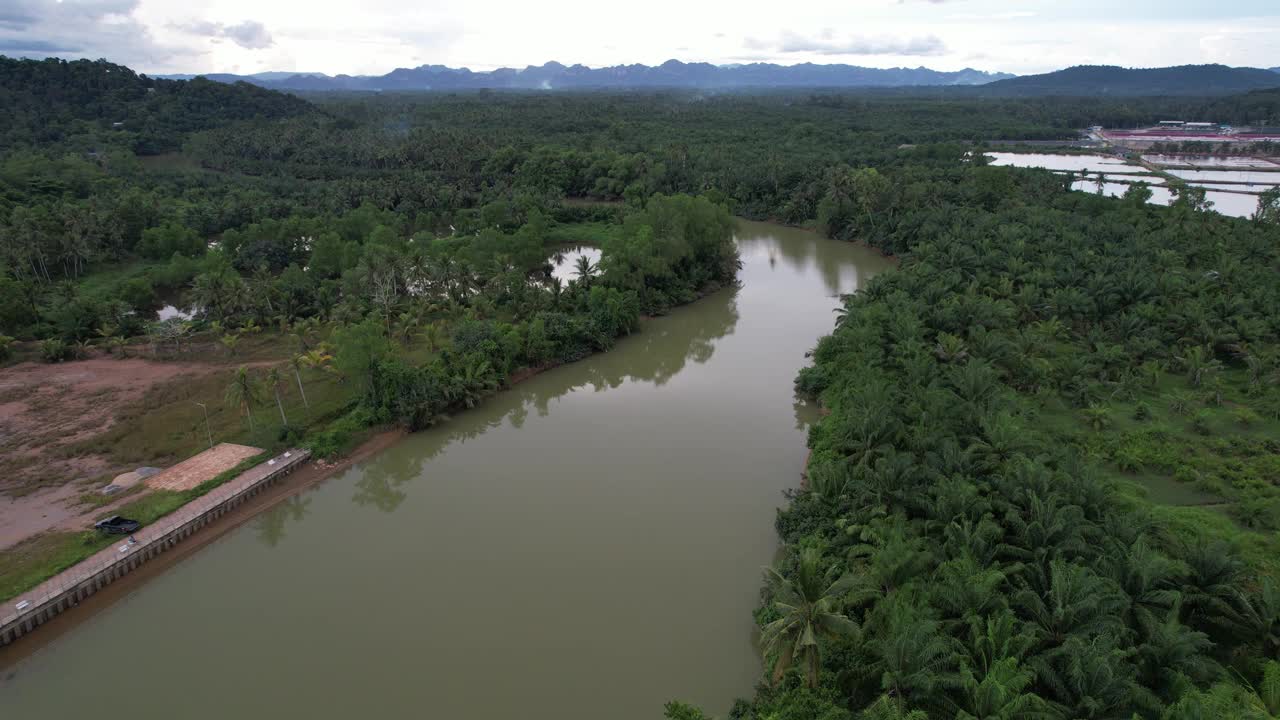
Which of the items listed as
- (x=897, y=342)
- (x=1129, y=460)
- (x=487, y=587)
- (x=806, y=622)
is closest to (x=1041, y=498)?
(x=1129, y=460)

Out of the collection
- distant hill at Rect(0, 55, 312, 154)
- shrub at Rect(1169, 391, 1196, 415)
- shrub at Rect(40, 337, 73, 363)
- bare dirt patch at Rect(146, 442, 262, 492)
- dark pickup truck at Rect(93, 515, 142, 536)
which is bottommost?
Answer: dark pickup truck at Rect(93, 515, 142, 536)

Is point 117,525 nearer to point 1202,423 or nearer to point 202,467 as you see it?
point 202,467

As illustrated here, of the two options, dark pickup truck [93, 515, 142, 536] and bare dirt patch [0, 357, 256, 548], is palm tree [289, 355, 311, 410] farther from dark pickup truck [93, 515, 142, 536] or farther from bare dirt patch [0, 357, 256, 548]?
dark pickup truck [93, 515, 142, 536]

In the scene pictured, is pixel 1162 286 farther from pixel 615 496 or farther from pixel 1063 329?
pixel 615 496

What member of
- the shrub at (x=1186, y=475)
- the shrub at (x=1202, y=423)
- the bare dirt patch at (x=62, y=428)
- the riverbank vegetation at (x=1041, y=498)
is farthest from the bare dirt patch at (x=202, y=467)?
the shrub at (x=1202, y=423)

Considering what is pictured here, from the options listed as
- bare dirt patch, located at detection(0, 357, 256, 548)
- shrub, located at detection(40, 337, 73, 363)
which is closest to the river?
bare dirt patch, located at detection(0, 357, 256, 548)

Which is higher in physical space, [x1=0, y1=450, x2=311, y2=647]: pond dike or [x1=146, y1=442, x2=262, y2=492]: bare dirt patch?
[x1=146, y1=442, x2=262, y2=492]: bare dirt patch

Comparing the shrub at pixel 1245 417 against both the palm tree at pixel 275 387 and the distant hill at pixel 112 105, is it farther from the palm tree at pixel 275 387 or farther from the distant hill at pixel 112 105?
the distant hill at pixel 112 105
